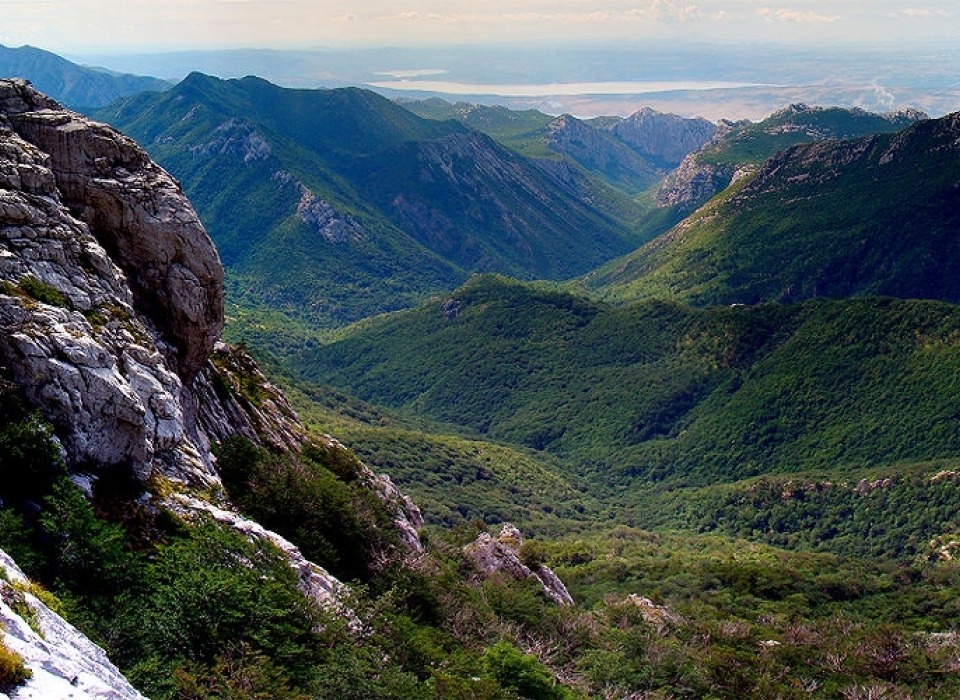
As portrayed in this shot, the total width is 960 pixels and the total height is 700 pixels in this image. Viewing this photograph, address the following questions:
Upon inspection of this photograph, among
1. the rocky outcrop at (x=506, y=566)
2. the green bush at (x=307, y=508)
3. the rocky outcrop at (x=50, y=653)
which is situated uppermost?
the rocky outcrop at (x=50, y=653)

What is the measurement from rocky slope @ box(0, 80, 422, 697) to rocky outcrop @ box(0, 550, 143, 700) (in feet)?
2.10

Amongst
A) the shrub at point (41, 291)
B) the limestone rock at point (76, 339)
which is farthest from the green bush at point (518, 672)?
the shrub at point (41, 291)

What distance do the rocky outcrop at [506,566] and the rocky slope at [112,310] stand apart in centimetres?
2205

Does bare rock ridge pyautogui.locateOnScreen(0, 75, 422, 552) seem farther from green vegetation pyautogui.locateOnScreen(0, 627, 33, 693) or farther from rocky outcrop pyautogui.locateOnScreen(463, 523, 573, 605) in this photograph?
rocky outcrop pyautogui.locateOnScreen(463, 523, 573, 605)

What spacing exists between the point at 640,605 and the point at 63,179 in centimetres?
7141

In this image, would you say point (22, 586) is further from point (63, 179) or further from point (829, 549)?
point (829, 549)

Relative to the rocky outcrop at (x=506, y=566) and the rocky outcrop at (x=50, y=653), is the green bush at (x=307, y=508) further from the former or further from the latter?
the rocky outcrop at (x=50, y=653)

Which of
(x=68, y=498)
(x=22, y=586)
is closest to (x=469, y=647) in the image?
(x=68, y=498)

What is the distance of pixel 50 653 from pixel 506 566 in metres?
64.6

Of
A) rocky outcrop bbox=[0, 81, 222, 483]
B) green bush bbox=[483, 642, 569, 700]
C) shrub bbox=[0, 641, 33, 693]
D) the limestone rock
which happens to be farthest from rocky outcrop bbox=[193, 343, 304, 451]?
shrub bbox=[0, 641, 33, 693]

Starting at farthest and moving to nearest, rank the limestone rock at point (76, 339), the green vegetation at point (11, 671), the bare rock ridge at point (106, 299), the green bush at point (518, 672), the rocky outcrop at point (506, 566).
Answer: the rocky outcrop at point (506, 566) < the green bush at point (518, 672) < the bare rock ridge at point (106, 299) < the limestone rock at point (76, 339) < the green vegetation at point (11, 671)

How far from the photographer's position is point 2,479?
34469 mm

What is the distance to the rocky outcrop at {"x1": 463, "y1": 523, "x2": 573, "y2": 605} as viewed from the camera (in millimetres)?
83250

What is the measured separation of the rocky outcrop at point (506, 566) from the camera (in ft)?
273
